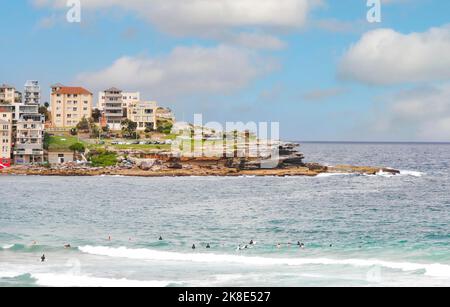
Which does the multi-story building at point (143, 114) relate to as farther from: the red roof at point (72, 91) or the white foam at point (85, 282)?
the white foam at point (85, 282)

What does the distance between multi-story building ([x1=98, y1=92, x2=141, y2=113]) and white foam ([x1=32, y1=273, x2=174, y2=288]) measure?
292 ft

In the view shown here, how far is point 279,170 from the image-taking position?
7962 centimetres

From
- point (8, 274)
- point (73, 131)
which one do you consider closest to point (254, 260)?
point (8, 274)

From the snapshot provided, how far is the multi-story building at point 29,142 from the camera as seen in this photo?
3398 inches

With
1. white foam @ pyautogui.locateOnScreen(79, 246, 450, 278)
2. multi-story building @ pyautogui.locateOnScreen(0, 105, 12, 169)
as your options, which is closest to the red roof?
multi-story building @ pyautogui.locateOnScreen(0, 105, 12, 169)

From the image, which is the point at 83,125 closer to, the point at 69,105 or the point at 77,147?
the point at 69,105

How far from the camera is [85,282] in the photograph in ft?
77.2

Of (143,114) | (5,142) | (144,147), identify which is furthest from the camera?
(143,114)

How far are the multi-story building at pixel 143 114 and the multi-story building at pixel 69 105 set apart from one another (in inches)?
311

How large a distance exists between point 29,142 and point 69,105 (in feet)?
60.8

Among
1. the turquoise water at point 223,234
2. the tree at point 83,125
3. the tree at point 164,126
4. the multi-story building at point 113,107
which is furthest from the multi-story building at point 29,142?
the turquoise water at point 223,234

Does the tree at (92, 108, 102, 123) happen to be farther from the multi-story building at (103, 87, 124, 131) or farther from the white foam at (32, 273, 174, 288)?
the white foam at (32, 273, 174, 288)

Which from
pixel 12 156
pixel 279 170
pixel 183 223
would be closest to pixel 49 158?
pixel 12 156
